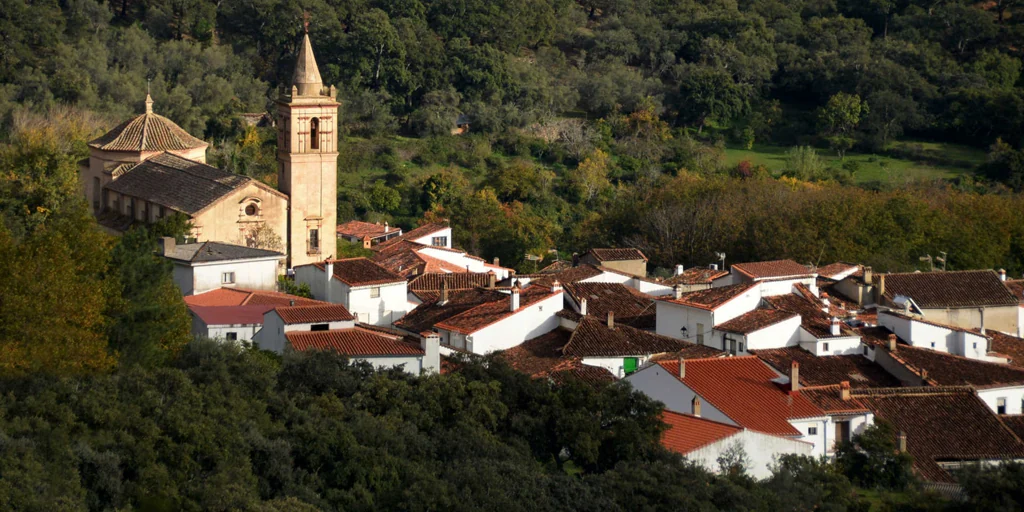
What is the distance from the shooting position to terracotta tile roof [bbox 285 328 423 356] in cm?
3581

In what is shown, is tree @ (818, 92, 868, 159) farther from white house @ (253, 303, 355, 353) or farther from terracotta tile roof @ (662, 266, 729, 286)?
white house @ (253, 303, 355, 353)

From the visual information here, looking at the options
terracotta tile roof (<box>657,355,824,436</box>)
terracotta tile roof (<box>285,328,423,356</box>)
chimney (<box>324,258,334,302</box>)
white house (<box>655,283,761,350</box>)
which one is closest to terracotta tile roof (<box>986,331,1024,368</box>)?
white house (<box>655,283,761,350</box>)

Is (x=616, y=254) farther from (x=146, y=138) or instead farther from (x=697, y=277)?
(x=146, y=138)

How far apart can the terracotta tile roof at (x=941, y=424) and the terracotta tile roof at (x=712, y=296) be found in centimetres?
564

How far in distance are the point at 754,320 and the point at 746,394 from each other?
19.1 ft

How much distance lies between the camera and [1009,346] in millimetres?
42656

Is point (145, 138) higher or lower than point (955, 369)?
higher

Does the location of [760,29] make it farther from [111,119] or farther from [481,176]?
[111,119]

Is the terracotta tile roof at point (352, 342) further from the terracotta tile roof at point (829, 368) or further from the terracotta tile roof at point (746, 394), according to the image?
the terracotta tile roof at point (829, 368)

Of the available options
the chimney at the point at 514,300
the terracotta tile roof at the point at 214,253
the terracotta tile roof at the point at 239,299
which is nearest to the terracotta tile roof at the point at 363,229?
the terracotta tile roof at the point at 214,253

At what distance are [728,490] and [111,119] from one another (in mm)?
41888

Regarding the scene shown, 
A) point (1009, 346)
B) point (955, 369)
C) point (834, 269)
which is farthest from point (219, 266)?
point (1009, 346)

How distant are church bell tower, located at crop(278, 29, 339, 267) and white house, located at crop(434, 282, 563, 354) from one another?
7.63 m

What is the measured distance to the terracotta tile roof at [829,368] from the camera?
3691 centimetres
